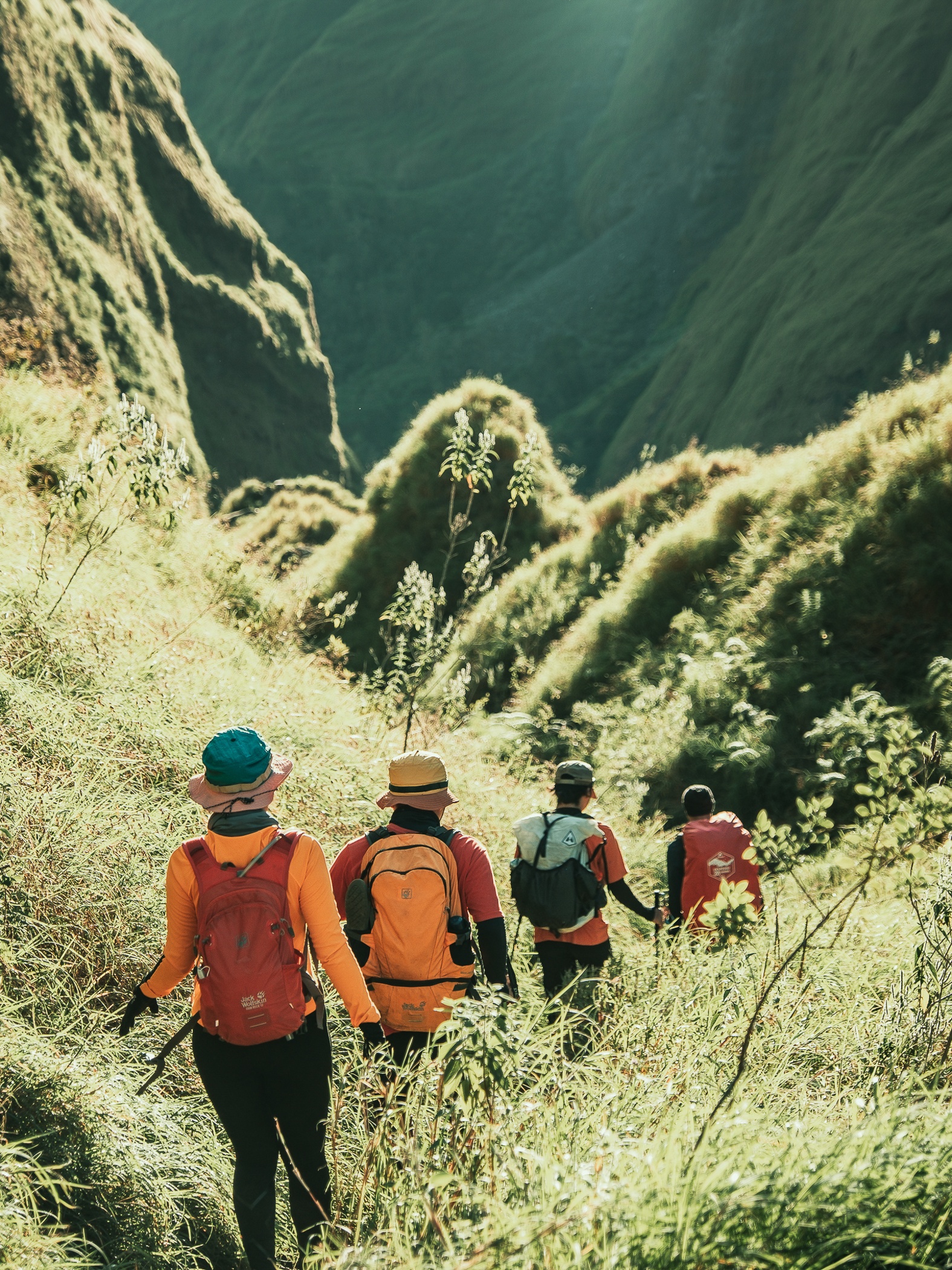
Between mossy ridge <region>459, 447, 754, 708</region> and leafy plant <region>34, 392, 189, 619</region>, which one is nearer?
leafy plant <region>34, 392, 189, 619</region>

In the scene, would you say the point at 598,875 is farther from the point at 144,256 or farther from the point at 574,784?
the point at 144,256

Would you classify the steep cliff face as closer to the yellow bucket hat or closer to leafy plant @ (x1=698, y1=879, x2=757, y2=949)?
the yellow bucket hat

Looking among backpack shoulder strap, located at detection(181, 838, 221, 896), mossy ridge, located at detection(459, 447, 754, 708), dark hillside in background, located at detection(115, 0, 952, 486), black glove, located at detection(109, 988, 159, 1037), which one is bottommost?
black glove, located at detection(109, 988, 159, 1037)

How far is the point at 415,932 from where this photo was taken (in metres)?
3.24

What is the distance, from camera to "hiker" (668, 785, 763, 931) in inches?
197

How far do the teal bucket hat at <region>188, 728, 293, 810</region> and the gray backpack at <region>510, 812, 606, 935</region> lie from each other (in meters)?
1.71

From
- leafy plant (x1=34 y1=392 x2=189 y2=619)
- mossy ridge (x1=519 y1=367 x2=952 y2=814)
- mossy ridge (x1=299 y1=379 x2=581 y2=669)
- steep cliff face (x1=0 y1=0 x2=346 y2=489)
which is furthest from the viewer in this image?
steep cliff face (x1=0 y1=0 x2=346 y2=489)

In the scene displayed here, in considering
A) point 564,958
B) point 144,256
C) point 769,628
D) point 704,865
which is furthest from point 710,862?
point 144,256

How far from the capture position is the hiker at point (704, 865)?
5.00m

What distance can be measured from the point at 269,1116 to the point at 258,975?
1.61 feet

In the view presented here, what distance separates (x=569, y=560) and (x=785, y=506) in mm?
3882

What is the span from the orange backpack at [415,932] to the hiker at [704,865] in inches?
80.0

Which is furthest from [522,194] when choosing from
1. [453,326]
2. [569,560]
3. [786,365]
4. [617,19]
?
[569,560]

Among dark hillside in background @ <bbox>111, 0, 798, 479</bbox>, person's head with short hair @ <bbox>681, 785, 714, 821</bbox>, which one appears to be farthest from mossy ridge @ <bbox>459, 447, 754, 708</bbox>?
dark hillside in background @ <bbox>111, 0, 798, 479</bbox>
